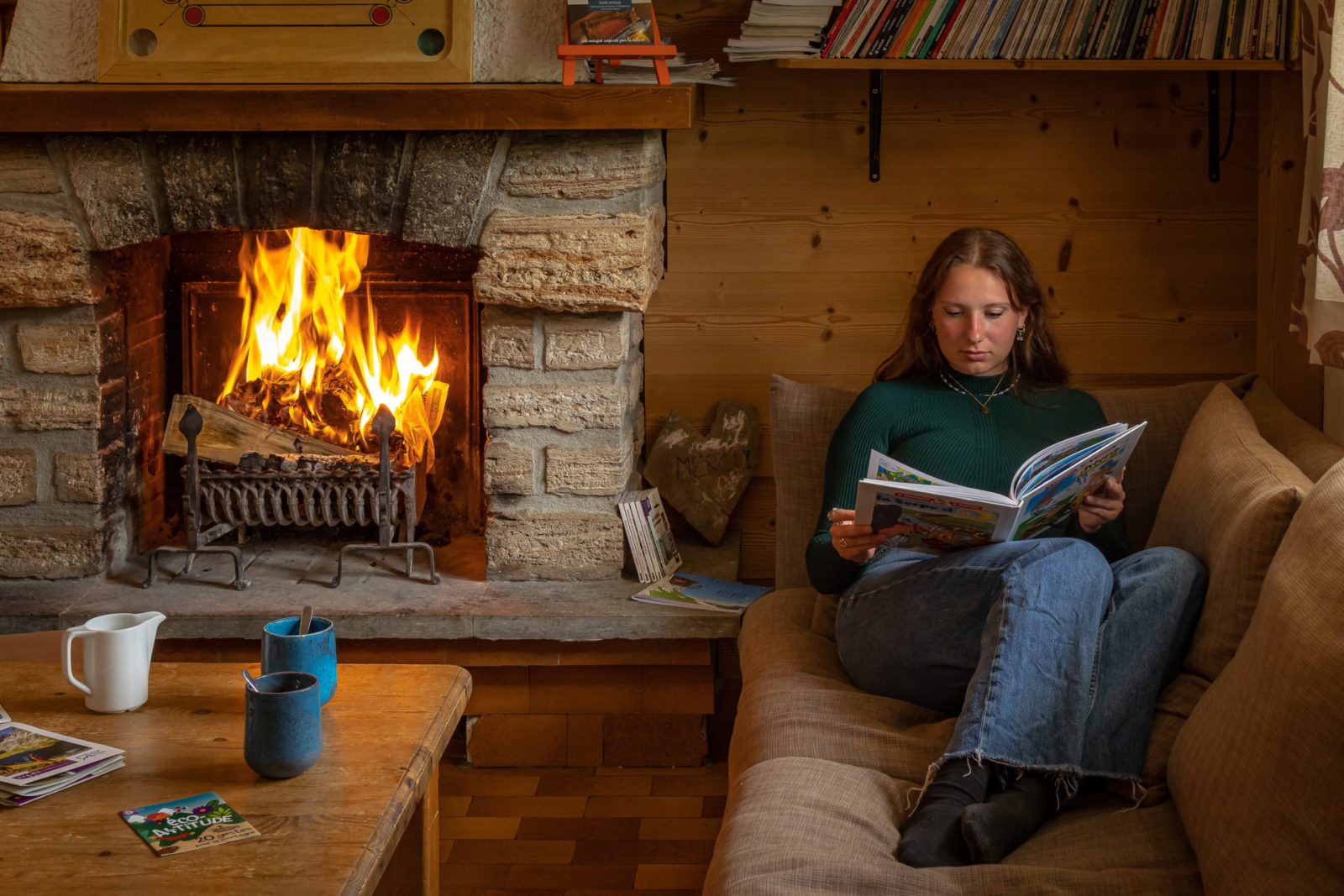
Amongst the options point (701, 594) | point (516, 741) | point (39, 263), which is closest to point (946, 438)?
point (701, 594)

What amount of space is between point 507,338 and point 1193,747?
1.48 metres

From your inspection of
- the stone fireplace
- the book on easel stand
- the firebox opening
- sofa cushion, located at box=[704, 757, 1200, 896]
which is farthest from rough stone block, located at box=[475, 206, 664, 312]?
sofa cushion, located at box=[704, 757, 1200, 896]

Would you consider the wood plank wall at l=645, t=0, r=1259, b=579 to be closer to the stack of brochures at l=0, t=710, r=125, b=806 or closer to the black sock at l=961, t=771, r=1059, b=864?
the black sock at l=961, t=771, r=1059, b=864

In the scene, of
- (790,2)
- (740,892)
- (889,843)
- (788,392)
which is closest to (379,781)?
(740,892)

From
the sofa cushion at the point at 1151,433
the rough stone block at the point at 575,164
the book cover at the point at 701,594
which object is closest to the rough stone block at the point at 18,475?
the rough stone block at the point at 575,164

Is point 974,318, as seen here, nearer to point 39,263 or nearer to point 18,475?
point 39,263

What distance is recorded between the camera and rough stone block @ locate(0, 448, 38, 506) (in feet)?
8.18

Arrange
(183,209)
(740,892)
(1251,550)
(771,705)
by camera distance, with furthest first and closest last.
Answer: (183,209) → (771,705) → (1251,550) → (740,892)

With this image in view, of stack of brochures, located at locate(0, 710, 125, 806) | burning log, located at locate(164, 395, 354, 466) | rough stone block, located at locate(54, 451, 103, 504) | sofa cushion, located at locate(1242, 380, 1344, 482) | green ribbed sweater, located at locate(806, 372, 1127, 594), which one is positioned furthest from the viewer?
burning log, located at locate(164, 395, 354, 466)

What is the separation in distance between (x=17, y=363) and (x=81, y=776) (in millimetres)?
1489

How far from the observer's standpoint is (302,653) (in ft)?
4.65

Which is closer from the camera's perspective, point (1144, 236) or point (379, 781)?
point (379, 781)

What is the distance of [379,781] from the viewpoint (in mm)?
1275

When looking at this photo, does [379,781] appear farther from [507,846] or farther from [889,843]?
[507,846]
